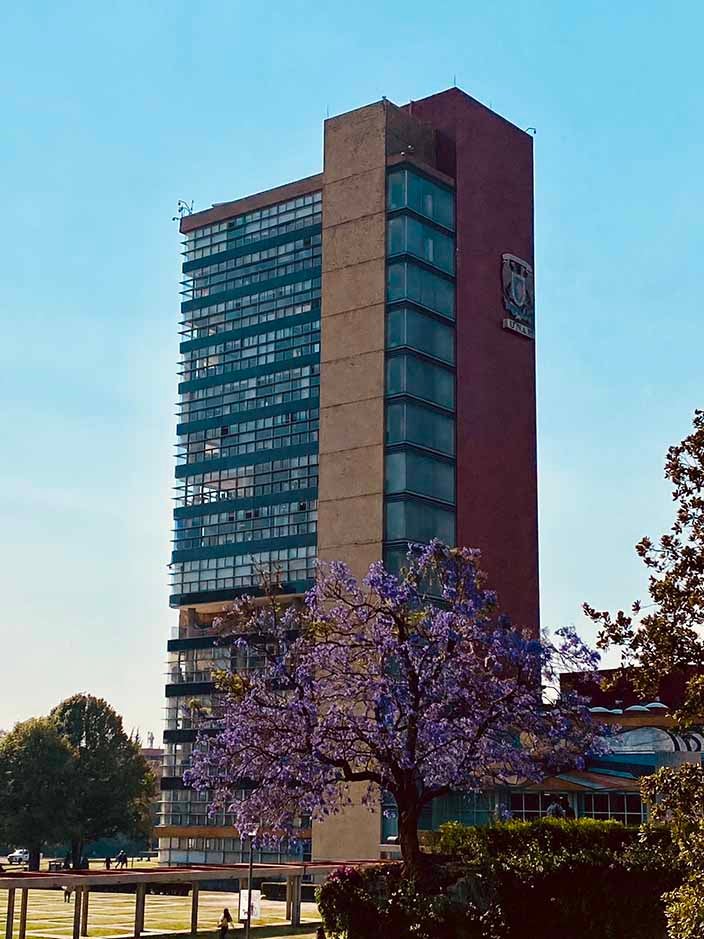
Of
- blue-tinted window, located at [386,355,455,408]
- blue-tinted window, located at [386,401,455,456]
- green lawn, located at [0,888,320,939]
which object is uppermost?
blue-tinted window, located at [386,355,455,408]

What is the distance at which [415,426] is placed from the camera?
97688mm

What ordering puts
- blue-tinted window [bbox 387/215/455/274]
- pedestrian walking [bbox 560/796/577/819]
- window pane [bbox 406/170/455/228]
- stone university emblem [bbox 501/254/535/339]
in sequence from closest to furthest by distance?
pedestrian walking [bbox 560/796/577/819], blue-tinted window [bbox 387/215/455/274], window pane [bbox 406/170/455/228], stone university emblem [bbox 501/254/535/339]

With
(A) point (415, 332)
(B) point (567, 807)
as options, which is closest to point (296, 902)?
(B) point (567, 807)

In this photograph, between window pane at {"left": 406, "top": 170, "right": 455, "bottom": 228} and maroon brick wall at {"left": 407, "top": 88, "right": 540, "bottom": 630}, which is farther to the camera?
maroon brick wall at {"left": 407, "top": 88, "right": 540, "bottom": 630}

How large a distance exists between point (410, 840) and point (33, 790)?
7401cm

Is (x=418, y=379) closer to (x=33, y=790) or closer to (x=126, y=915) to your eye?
(x=126, y=915)

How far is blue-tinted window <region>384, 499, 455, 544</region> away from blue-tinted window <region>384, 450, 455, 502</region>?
3.35 feet

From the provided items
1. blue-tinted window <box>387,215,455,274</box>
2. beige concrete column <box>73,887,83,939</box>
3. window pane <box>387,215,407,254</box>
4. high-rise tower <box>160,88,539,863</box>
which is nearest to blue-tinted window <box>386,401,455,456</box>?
high-rise tower <box>160,88,539,863</box>

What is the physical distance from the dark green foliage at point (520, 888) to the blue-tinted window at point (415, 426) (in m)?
54.2

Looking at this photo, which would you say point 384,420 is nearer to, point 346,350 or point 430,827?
point 346,350

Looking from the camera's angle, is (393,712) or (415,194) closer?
(393,712)

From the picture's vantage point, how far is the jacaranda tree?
41.6 metres

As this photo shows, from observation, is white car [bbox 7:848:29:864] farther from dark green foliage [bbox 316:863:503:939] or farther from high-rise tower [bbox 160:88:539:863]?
dark green foliage [bbox 316:863:503:939]

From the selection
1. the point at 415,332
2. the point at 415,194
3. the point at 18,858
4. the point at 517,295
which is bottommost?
the point at 18,858
